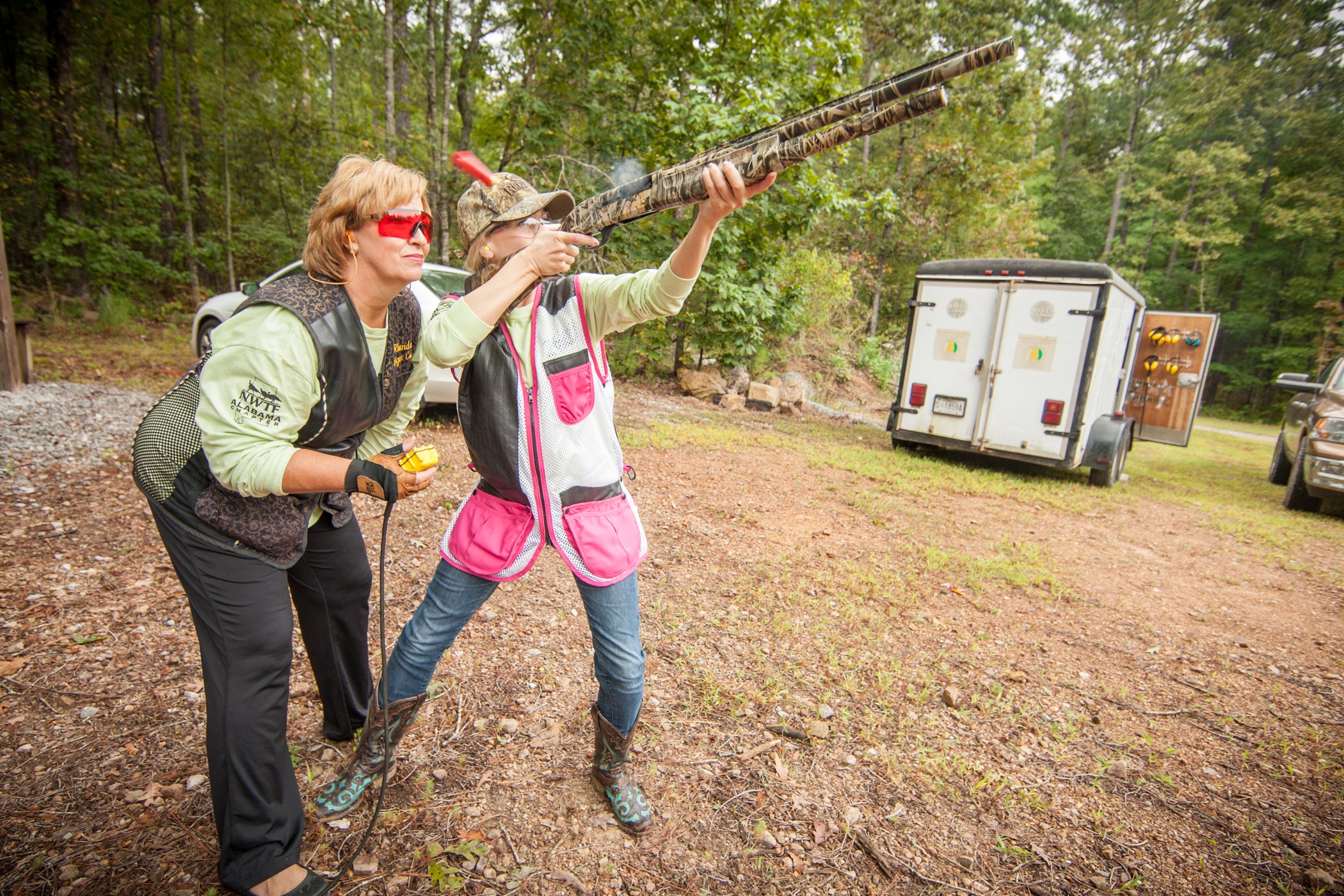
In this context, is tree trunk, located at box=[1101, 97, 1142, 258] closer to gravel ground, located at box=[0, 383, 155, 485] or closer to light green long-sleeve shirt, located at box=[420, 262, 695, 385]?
light green long-sleeve shirt, located at box=[420, 262, 695, 385]

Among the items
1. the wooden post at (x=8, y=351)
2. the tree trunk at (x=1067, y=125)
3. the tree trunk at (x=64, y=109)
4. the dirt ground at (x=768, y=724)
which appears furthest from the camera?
the tree trunk at (x=1067, y=125)

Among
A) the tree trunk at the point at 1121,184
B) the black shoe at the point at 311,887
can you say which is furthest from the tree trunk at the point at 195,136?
the tree trunk at the point at 1121,184

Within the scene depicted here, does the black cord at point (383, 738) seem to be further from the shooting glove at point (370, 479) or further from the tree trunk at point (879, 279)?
the tree trunk at point (879, 279)

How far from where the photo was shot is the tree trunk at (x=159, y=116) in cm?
1318

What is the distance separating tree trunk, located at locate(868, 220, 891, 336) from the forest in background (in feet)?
0.47

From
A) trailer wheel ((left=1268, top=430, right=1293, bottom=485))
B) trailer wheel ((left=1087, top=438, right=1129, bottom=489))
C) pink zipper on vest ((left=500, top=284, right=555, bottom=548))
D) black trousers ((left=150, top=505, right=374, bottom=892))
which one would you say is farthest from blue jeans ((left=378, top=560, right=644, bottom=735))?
trailer wheel ((left=1268, top=430, right=1293, bottom=485))

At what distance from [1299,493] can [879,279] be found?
14101 mm

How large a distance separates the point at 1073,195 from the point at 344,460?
3714 cm

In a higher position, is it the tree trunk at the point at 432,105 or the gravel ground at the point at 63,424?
the tree trunk at the point at 432,105

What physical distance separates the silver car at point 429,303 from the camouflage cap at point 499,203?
11.6 ft

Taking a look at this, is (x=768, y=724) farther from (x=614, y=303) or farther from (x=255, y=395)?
(x=255, y=395)

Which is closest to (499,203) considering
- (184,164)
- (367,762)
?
(367,762)

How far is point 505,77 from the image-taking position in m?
12.9

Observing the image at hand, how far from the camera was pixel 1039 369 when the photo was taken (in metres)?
7.71
